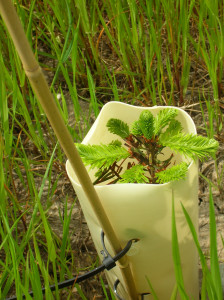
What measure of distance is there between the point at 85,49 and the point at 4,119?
16.1 inches

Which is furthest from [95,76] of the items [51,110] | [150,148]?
[51,110]

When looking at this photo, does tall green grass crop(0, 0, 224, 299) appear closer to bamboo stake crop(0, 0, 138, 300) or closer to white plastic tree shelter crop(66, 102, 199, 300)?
white plastic tree shelter crop(66, 102, 199, 300)

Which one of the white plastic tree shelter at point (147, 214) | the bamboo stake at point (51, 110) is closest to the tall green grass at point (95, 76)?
the white plastic tree shelter at point (147, 214)

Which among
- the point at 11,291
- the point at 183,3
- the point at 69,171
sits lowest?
the point at 11,291

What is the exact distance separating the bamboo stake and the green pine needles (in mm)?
71

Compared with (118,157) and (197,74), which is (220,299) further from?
(197,74)

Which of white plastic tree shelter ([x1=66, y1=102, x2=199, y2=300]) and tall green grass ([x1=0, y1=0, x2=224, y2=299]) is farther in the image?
tall green grass ([x1=0, y1=0, x2=224, y2=299])

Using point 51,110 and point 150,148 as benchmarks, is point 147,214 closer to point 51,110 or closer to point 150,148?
point 150,148

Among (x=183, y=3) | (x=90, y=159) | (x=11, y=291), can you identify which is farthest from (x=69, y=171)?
(x=183, y=3)

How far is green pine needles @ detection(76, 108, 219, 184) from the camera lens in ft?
2.35

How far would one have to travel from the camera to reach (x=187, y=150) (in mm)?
719

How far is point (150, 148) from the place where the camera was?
76cm

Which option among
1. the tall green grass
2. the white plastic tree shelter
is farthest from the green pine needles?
the tall green grass

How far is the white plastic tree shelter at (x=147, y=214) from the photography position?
0.74 m
